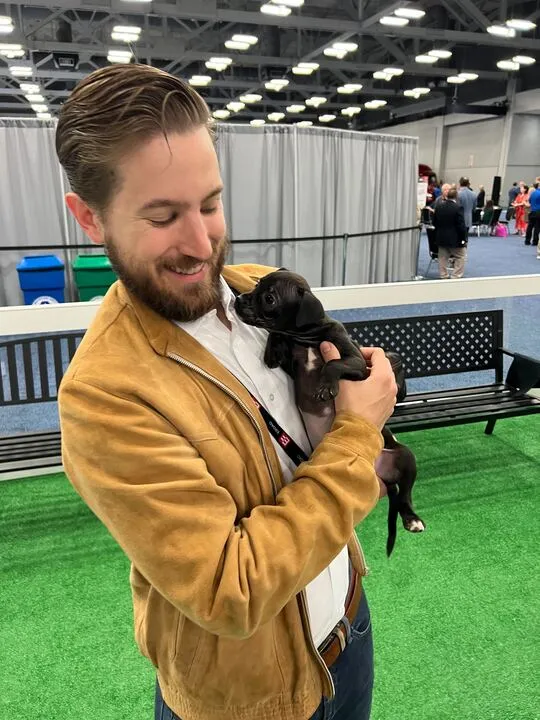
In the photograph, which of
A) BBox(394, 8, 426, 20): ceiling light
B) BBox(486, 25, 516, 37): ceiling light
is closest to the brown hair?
BBox(394, 8, 426, 20): ceiling light

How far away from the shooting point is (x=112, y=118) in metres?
0.77

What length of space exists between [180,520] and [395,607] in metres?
2.10

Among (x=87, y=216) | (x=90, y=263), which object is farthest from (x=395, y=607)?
(x=90, y=263)

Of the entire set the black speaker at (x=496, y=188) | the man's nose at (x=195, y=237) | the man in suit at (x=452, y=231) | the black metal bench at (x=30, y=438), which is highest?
the black speaker at (x=496, y=188)

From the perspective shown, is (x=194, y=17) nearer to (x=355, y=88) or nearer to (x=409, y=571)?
(x=355, y=88)

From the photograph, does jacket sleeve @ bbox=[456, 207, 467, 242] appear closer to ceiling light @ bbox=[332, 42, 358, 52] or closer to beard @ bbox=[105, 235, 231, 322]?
ceiling light @ bbox=[332, 42, 358, 52]

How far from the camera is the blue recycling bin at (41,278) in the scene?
23.8 feet

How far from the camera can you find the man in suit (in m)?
9.62

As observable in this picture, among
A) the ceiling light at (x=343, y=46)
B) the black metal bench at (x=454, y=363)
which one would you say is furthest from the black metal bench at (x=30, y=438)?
the ceiling light at (x=343, y=46)

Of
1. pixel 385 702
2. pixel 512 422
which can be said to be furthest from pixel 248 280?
pixel 512 422

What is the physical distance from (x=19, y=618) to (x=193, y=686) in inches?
75.0

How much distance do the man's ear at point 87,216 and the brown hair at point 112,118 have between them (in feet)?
0.14

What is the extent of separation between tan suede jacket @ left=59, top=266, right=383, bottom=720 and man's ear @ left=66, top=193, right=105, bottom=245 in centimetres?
10

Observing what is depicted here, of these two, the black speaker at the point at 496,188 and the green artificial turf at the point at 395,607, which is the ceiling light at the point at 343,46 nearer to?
the black speaker at the point at 496,188
